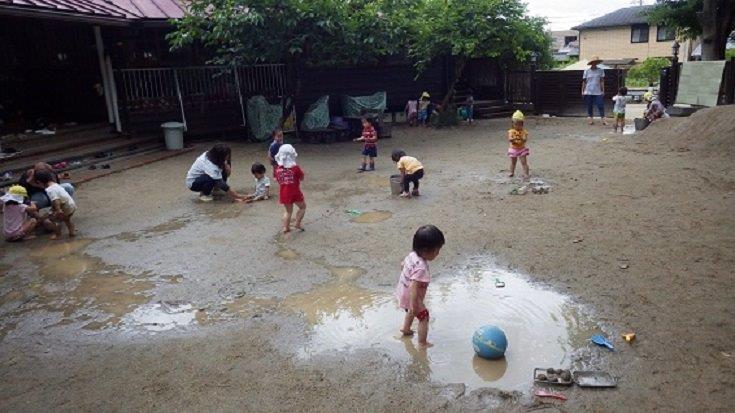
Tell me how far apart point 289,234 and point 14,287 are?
3.24 meters

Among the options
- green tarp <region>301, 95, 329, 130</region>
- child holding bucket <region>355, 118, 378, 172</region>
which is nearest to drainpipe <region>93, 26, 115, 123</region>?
green tarp <region>301, 95, 329, 130</region>


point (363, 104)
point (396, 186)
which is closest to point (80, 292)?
point (396, 186)

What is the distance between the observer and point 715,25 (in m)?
17.1

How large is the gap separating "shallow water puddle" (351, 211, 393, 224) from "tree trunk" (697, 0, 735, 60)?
48.5 feet

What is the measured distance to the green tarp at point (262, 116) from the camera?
15.7 m

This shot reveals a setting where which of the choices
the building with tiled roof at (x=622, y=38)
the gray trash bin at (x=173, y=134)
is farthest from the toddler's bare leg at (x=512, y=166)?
the building with tiled roof at (x=622, y=38)

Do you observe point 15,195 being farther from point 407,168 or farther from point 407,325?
point 407,325

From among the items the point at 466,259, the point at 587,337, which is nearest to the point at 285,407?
the point at 587,337

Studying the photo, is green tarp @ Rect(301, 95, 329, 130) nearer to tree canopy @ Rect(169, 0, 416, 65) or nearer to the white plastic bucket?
tree canopy @ Rect(169, 0, 416, 65)

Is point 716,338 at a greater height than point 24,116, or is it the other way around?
point 24,116

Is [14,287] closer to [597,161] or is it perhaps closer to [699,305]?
[699,305]

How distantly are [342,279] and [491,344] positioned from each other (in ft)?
7.16

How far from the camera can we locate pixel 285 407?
3.71m

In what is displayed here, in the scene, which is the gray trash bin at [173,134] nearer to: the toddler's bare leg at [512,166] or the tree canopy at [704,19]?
the toddler's bare leg at [512,166]
